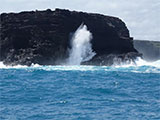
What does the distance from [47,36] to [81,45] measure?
9.87 meters

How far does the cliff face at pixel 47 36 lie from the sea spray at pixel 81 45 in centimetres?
120

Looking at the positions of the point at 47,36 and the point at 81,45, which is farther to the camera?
the point at 81,45

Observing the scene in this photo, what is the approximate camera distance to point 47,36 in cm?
7156

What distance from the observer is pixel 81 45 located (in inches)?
3051

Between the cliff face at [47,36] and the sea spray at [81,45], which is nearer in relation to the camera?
the cliff face at [47,36]

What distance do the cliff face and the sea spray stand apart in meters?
1.20

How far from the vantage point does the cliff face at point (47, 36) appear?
223 feet

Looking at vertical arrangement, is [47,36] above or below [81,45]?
above

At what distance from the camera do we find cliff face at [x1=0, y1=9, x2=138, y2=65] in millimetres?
67875

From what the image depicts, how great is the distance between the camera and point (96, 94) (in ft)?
66.4

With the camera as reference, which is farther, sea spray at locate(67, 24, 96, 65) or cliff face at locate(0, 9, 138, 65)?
sea spray at locate(67, 24, 96, 65)

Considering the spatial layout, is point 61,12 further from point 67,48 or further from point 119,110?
point 119,110

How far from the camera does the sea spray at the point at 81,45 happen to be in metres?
75.5

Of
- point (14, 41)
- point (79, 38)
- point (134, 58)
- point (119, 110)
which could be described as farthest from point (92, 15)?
point (119, 110)
